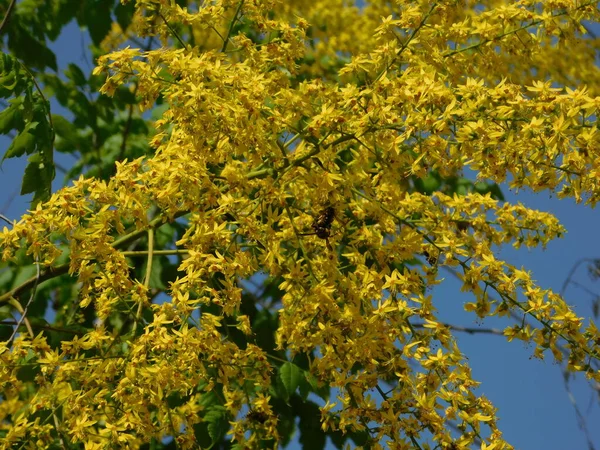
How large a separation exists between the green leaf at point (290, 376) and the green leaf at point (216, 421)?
29cm

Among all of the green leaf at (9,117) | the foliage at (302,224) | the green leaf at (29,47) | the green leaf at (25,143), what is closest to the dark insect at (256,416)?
the foliage at (302,224)

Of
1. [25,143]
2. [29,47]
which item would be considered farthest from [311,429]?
[29,47]

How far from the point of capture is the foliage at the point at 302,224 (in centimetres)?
298

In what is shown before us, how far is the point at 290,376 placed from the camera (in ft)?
11.7

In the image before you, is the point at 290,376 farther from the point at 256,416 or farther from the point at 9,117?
the point at 9,117

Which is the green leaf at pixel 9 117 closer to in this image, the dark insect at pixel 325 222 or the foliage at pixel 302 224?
the foliage at pixel 302 224

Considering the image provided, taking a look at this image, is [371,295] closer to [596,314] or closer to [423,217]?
[423,217]

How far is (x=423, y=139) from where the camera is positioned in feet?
10.0

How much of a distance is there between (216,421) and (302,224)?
2.89ft

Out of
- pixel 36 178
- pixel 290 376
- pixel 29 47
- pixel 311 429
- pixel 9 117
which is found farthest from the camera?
pixel 29 47

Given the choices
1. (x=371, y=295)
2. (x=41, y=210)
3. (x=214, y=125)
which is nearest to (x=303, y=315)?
(x=371, y=295)

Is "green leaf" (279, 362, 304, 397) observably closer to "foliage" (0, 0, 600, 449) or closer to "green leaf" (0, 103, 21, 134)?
"foliage" (0, 0, 600, 449)

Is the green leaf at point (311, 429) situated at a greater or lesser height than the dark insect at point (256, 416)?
greater

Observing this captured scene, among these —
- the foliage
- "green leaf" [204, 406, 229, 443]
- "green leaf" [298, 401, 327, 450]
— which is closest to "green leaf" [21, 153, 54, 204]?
the foliage
